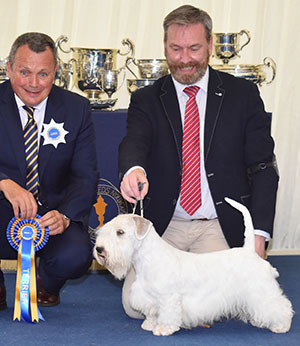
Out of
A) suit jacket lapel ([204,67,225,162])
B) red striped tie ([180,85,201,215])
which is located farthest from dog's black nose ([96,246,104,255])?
suit jacket lapel ([204,67,225,162])

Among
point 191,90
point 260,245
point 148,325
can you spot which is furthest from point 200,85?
point 148,325

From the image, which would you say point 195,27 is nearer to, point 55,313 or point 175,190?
point 175,190

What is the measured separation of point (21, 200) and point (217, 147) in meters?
0.99

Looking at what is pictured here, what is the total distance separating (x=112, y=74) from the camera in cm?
438

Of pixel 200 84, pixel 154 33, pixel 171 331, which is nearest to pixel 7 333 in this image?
pixel 171 331

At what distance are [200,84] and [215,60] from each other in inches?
75.2

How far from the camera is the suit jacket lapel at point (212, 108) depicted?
3387 millimetres

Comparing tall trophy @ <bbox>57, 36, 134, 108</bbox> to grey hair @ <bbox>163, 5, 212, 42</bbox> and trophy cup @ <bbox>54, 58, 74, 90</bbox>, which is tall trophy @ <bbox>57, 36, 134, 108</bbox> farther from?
grey hair @ <bbox>163, 5, 212, 42</bbox>

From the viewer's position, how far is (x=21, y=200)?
3.12 meters

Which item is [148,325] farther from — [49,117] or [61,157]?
[49,117]

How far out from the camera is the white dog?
A: 2943 millimetres

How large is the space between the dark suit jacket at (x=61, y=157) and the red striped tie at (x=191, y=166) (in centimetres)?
46

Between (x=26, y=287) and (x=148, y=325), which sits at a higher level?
(x=26, y=287)

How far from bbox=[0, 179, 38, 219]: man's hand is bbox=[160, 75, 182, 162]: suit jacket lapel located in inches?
30.1
